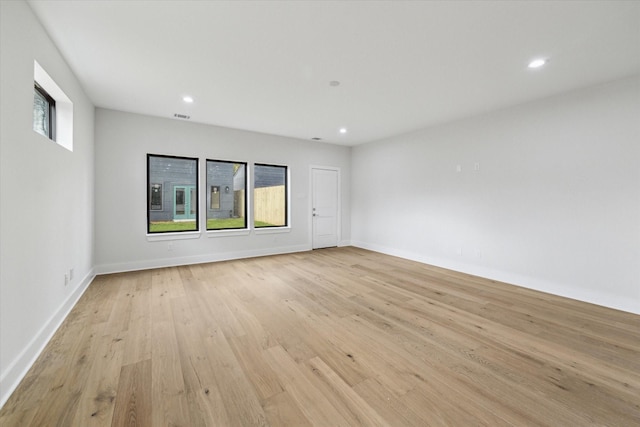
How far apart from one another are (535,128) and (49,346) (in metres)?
6.14

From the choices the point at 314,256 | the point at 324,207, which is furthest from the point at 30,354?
the point at 324,207

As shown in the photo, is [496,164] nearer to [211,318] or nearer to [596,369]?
[596,369]

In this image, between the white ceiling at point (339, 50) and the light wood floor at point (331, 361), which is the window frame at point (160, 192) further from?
the light wood floor at point (331, 361)

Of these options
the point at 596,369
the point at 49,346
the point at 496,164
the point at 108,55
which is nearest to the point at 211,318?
the point at 49,346

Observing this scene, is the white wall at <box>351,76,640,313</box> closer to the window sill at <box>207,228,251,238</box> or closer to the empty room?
the empty room

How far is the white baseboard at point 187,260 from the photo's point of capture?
4355mm

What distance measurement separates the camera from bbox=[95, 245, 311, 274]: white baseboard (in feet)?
14.3

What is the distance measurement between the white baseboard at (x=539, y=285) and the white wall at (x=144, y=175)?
132 inches

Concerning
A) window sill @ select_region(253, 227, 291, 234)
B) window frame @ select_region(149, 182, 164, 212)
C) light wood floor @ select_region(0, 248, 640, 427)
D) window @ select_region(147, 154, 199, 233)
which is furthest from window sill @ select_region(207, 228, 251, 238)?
light wood floor @ select_region(0, 248, 640, 427)

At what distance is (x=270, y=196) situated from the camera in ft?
20.2

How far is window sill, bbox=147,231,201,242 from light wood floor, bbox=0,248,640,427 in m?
1.23

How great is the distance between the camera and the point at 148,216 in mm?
4676

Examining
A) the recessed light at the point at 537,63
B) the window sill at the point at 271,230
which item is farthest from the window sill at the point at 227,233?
the recessed light at the point at 537,63

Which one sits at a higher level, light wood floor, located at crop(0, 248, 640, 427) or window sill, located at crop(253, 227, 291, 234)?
window sill, located at crop(253, 227, 291, 234)
